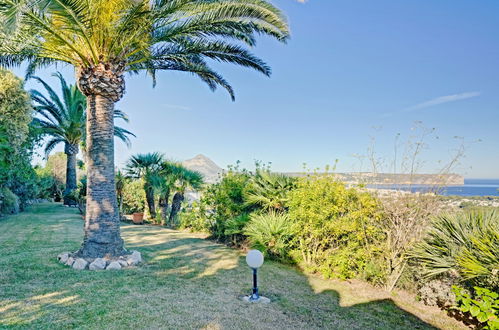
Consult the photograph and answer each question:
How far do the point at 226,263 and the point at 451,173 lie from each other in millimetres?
5332

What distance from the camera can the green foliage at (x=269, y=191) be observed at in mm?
8048

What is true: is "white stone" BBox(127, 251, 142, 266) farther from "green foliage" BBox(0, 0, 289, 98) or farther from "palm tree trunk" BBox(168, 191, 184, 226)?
"palm tree trunk" BBox(168, 191, 184, 226)

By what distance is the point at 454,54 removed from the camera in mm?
9547

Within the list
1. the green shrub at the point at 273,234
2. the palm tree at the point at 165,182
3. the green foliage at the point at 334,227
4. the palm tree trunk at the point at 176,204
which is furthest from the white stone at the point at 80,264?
the palm tree trunk at the point at 176,204

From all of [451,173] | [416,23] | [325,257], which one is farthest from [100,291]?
[416,23]

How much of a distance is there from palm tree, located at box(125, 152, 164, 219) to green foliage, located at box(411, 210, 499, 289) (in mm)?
13635

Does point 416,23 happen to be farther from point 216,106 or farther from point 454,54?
point 216,106

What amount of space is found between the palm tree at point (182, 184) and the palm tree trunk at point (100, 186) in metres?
7.69

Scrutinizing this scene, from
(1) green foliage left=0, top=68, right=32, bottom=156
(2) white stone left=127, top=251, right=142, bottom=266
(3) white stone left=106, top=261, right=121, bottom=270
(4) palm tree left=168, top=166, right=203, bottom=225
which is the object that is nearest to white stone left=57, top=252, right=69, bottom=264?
(3) white stone left=106, top=261, right=121, bottom=270

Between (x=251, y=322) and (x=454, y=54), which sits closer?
(x=251, y=322)

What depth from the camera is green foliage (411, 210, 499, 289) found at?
3.76 m

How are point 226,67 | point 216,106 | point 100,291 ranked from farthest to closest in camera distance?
1. point 216,106
2. point 226,67
3. point 100,291

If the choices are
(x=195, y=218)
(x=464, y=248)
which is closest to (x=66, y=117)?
(x=195, y=218)

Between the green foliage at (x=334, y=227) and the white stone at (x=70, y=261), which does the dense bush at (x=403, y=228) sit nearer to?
the green foliage at (x=334, y=227)
